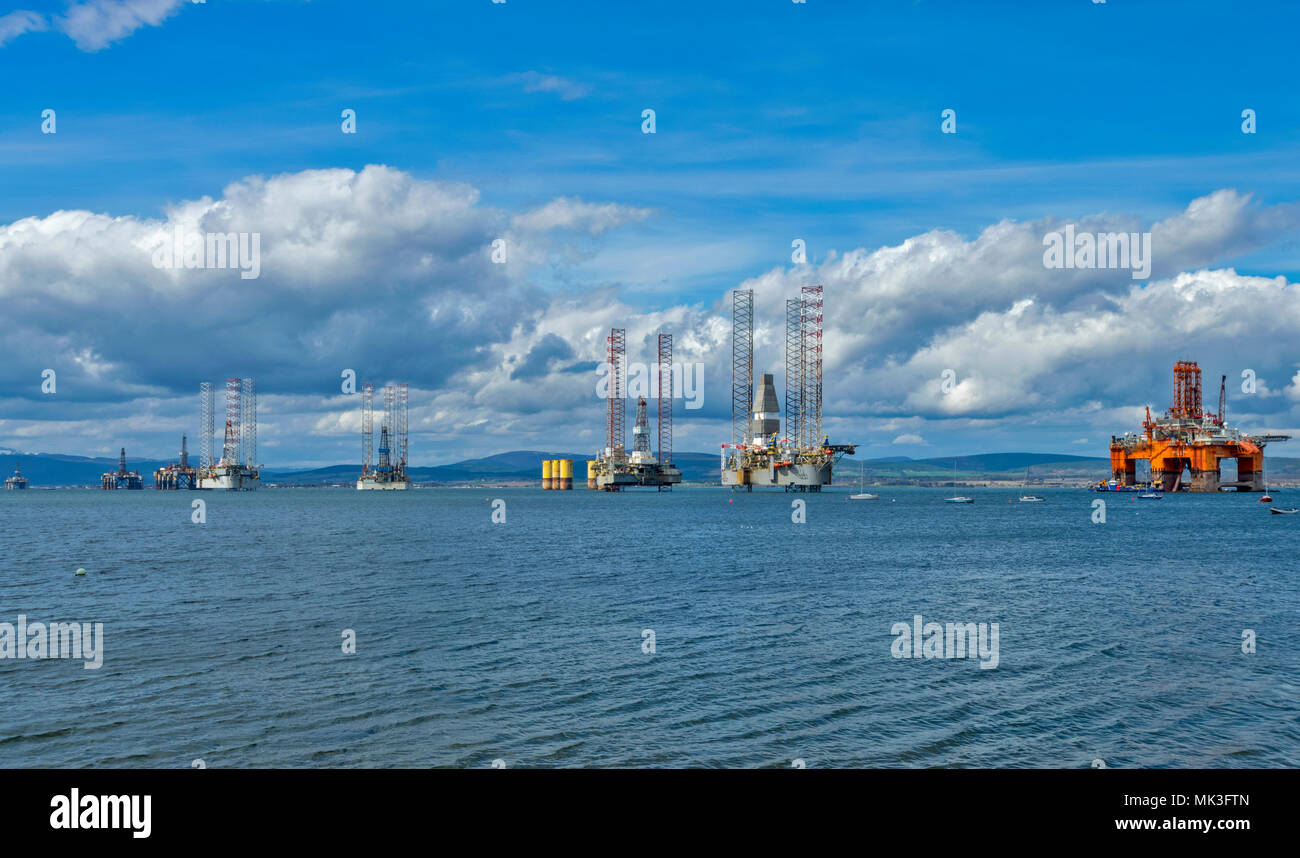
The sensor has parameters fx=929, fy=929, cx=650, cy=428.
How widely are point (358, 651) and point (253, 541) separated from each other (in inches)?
A: 2773

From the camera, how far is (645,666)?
33.0 meters

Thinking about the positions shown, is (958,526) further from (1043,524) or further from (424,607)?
(424,607)
